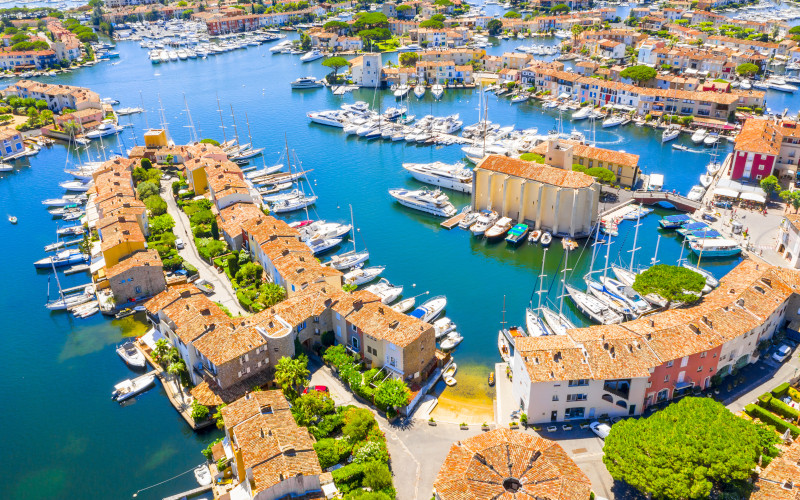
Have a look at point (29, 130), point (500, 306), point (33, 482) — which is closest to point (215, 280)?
point (33, 482)

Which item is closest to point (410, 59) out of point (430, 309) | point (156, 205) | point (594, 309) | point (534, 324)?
point (156, 205)

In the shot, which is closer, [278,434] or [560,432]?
[278,434]

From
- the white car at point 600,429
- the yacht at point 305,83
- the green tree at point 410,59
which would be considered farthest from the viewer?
the green tree at point 410,59

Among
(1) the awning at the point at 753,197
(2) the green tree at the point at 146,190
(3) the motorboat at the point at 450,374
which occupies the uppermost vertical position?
(2) the green tree at the point at 146,190

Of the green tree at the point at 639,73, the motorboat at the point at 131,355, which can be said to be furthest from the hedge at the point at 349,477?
the green tree at the point at 639,73

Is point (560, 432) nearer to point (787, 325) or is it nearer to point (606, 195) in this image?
point (787, 325)

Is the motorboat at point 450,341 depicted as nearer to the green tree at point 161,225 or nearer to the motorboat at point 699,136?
the green tree at point 161,225

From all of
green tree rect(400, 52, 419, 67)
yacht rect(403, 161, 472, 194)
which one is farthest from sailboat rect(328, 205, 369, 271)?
green tree rect(400, 52, 419, 67)
